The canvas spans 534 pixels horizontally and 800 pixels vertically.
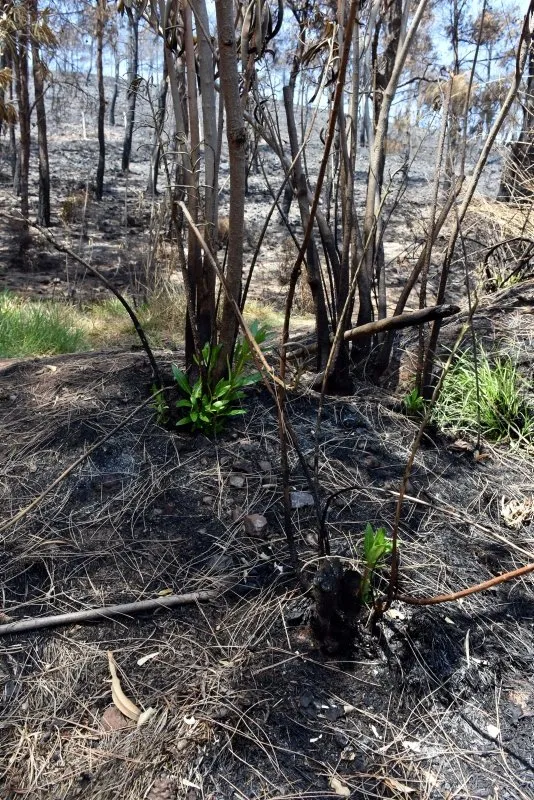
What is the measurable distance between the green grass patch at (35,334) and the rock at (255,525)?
2769mm

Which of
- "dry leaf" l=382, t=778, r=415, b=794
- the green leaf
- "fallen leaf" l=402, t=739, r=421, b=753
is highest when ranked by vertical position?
the green leaf

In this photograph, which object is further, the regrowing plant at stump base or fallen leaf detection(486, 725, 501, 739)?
the regrowing plant at stump base

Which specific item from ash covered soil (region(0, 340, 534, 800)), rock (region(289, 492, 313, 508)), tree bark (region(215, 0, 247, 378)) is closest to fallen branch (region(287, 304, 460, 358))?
tree bark (region(215, 0, 247, 378))

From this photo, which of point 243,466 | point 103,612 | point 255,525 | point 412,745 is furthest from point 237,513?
point 412,745

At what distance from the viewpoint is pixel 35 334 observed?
14.5 ft

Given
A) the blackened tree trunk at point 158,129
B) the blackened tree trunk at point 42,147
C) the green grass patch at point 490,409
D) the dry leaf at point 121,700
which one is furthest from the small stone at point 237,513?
the blackened tree trunk at point 42,147

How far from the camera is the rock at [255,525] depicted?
1849 mm

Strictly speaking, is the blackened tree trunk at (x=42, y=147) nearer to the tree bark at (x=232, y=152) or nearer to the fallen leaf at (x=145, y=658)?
the tree bark at (x=232, y=152)

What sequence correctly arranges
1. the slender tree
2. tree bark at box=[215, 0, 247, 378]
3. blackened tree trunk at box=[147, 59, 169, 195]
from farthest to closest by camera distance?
the slender tree → blackened tree trunk at box=[147, 59, 169, 195] → tree bark at box=[215, 0, 247, 378]

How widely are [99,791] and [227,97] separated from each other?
177 centimetres

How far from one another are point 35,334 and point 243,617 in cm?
344

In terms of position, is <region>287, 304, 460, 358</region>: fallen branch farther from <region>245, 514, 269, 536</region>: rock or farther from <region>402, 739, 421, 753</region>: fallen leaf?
<region>402, 739, 421, 753</region>: fallen leaf

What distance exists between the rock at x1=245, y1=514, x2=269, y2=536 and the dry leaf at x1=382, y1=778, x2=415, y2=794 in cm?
75

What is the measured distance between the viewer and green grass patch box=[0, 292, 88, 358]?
165 inches
